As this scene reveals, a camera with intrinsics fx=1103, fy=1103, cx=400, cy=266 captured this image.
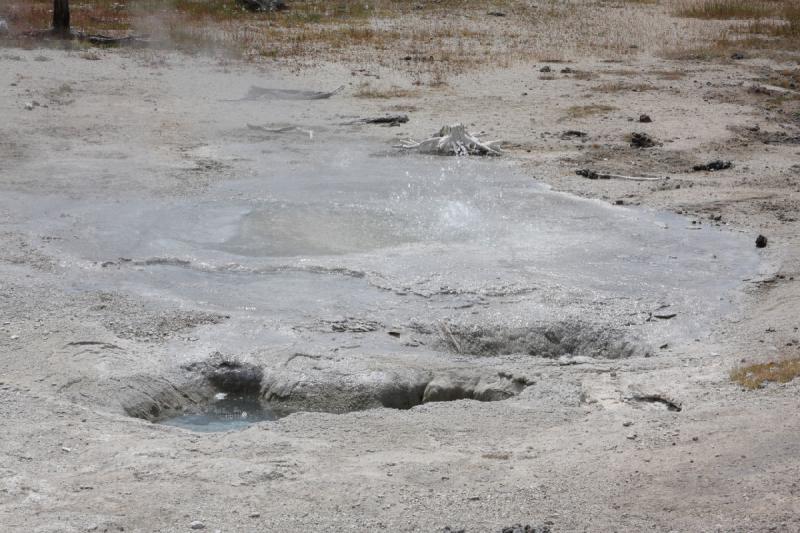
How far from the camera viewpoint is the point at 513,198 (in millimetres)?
11266

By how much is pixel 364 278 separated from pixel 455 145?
195 inches

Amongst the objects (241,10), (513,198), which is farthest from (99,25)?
(513,198)

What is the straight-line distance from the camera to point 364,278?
866 cm

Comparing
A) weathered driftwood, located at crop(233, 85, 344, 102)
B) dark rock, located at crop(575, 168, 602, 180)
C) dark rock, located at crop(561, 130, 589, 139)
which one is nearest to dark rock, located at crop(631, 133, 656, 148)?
dark rock, located at crop(561, 130, 589, 139)

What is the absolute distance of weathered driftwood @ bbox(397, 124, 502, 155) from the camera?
13.2 m

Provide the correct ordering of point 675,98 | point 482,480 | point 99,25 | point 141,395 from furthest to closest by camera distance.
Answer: point 99,25, point 675,98, point 141,395, point 482,480

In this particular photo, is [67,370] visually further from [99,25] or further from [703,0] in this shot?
[703,0]

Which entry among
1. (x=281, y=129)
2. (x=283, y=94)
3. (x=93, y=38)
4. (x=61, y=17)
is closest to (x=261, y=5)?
→ (x=61, y=17)

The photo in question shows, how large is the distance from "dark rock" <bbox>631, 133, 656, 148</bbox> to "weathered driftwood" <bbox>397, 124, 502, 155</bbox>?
1814mm

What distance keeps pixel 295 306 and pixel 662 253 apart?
3.42 metres

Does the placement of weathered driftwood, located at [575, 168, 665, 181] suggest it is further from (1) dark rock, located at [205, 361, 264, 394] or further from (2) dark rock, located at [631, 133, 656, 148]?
(1) dark rock, located at [205, 361, 264, 394]

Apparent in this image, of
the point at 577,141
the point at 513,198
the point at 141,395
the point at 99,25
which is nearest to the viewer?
the point at 141,395

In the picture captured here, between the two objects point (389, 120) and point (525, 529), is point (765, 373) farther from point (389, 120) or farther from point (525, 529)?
point (389, 120)

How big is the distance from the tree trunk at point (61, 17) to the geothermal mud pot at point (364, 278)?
10539 millimetres
